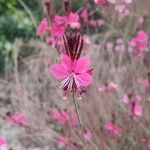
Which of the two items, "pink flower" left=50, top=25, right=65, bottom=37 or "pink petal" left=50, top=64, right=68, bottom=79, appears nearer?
"pink petal" left=50, top=64, right=68, bottom=79

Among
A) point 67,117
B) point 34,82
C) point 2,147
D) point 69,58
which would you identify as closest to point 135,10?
point 34,82

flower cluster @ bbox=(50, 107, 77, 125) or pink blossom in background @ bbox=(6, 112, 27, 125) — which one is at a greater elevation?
pink blossom in background @ bbox=(6, 112, 27, 125)

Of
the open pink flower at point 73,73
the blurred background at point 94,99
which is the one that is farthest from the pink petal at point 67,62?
the blurred background at point 94,99

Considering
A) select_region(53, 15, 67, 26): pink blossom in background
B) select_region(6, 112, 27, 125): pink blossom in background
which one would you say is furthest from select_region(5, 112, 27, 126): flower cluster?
select_region(53, 15, 67, 26): pink blossom in background

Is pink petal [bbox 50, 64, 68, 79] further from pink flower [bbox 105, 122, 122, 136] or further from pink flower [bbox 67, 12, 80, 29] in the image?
pink flower [bbox 105, 122, 122, 136]

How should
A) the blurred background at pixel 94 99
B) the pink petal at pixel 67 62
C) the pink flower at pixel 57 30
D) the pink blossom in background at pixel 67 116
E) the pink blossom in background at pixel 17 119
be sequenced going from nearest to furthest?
the pink petal at pixel 67 62
the pink flower at pixel 57 30
the blurred background at pixel 94 99
the pink blossom in background at pixel 17 119
the pink blossom in background at pixel 67 116

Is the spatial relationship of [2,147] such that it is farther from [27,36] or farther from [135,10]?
[27,36]

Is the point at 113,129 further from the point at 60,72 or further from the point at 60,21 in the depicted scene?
the point at 60,72

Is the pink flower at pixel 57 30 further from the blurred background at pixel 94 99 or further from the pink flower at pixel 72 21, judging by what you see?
the blurred background at pixel 94 99
